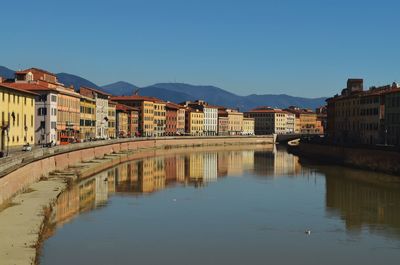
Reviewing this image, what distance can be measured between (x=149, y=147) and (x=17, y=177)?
334ft

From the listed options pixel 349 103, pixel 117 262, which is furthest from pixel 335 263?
pixel 349 103

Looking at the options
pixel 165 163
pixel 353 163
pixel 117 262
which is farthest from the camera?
pixel 165 163

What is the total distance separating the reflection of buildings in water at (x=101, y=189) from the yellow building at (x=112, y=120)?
241 ft

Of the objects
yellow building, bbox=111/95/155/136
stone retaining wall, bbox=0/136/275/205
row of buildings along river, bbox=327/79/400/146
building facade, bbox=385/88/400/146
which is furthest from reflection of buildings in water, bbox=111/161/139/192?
yellow building, bbox=111/95/155/136

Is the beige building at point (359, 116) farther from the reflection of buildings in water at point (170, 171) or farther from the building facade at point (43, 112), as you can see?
the building facade at point (43, 112)

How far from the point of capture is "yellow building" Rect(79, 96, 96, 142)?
5015 inches

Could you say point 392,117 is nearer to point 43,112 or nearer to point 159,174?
point 159,174

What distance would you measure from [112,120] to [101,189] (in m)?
95.0

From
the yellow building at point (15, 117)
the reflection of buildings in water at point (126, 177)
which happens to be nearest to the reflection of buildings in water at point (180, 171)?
the reflection of buildings in water at point (126, 177)

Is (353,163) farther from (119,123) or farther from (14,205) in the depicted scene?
(119,123)

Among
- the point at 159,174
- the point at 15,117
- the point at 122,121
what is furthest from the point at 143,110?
the point at 15,117

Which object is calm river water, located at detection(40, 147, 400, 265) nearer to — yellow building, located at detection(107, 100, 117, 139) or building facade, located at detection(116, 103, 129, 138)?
yellow building, located at detection(107, 100, 117, 139)

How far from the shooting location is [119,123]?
16800 centimetres

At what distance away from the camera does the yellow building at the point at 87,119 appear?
5015 inches
